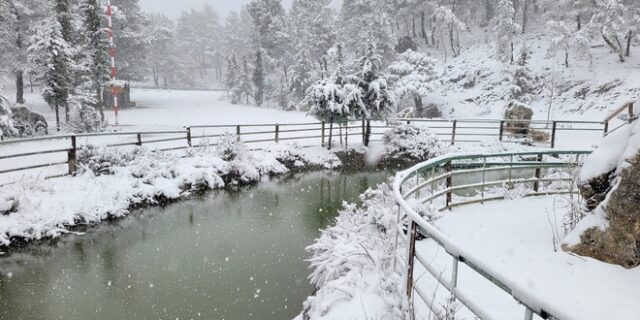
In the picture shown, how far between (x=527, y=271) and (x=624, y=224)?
1264 mm

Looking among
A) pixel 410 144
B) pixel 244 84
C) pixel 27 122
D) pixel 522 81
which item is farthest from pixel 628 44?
pixel 244 84

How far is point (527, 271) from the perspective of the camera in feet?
15.9

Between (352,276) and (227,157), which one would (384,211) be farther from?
(227,157)

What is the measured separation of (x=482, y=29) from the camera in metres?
45.3

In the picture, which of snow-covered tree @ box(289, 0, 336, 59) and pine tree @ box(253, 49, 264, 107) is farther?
Answer: pine tree @ box(253, 49, 264, 107)

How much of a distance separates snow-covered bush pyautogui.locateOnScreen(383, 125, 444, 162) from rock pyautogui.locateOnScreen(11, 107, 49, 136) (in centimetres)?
1801

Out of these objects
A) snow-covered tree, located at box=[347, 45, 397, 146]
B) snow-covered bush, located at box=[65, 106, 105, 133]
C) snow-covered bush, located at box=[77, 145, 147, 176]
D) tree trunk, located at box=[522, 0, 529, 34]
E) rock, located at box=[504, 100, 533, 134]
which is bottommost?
snow-covered bush, located at box=[77, 145, 147, 176]

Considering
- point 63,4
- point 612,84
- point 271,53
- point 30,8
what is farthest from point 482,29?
point 30,8

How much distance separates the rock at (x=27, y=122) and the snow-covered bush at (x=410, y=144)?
18.0m

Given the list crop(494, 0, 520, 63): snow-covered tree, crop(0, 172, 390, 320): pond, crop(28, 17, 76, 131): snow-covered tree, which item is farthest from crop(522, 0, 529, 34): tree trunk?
crop(28, 17, 76, 131): snow-covered tree

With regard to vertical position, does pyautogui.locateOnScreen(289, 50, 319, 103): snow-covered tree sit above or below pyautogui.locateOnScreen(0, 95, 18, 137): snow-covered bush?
above

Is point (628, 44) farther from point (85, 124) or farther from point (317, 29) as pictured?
point (85, 124)

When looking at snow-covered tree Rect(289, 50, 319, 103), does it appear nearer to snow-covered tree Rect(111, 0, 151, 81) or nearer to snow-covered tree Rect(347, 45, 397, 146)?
snow-covered tree Rect(111, 0, 151, 81)

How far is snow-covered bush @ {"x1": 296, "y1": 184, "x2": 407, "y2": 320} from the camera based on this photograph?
418cm
